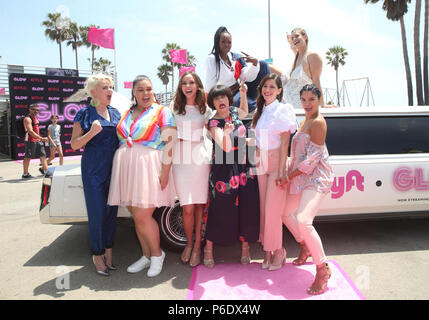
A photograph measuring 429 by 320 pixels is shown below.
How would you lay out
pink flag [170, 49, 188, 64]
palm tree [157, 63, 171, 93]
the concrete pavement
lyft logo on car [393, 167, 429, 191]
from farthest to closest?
palm tree [157, 63, 171, 93], pink flag [170, 49, 188, 64], lyft logo on car [393, 167, 429, 191], the concrete pavement

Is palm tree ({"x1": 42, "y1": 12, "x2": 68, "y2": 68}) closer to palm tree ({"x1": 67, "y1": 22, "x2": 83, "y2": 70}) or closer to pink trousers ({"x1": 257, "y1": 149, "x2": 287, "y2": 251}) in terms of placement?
palm tree ({"x1": 67, "y1": 22, "x2": 83, "y2": 70})

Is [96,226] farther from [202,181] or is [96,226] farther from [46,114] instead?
[46,114]

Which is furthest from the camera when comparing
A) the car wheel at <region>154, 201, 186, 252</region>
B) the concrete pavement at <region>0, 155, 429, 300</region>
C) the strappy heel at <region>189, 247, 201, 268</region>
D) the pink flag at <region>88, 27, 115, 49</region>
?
the pink flag at <region>88, 27, 115, 49</region>

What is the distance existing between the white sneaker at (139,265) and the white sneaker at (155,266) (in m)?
0.11

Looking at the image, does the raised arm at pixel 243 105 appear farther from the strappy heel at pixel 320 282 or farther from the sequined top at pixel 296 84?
the strappy heel at pixel 320 282

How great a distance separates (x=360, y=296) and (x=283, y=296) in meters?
0.65

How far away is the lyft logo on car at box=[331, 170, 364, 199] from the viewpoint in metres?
3.44

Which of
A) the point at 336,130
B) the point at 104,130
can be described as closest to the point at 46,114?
the point at 104,130

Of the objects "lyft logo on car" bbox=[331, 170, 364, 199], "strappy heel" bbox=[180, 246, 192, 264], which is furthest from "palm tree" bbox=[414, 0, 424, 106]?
"strappy heel" bbox=[180, 246, 192, 264]

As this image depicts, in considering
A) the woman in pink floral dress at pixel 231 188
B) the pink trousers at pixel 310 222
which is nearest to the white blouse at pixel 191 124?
the woman in pink floral dress at pixel 231 188

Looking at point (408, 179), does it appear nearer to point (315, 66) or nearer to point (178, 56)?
point (315, 66)

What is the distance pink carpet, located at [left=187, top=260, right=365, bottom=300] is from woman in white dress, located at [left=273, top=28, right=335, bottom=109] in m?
2.06

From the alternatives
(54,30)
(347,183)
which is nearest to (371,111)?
(347,183)

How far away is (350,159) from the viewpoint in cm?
350
